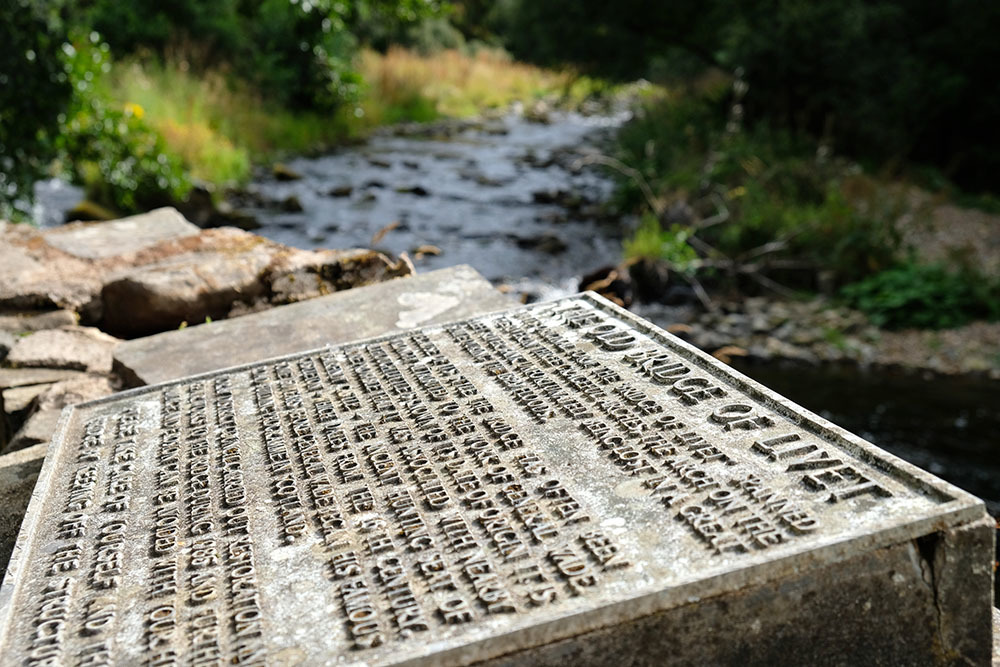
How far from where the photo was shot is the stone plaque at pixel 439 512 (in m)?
1.70

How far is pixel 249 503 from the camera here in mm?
2178

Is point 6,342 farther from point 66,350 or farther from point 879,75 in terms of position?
point 879,75

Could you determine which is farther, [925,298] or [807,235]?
[807,235]

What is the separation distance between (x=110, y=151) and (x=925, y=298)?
7.90 meters

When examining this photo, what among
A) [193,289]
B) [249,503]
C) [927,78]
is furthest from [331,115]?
[249,503]

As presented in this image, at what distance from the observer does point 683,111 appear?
14.7 meters

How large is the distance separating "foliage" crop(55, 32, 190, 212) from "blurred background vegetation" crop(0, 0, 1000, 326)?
2cm

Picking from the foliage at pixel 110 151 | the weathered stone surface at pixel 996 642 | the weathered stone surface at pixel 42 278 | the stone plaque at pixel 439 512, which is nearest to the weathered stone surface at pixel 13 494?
the stone plaque at pixel 439 512

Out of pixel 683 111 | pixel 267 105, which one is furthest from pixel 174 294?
pixel 267 105

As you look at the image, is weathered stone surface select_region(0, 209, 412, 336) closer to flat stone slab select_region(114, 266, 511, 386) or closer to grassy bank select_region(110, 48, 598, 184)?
flat stone slab select_region(114, 266, 511, 386)

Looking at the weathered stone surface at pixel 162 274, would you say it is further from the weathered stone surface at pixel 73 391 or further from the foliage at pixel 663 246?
the foliage at pixel 663 246

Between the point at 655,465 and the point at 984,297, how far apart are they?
716cm

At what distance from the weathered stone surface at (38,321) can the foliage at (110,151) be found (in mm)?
4331

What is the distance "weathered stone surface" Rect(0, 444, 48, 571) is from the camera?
8.62 ft
